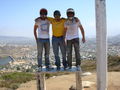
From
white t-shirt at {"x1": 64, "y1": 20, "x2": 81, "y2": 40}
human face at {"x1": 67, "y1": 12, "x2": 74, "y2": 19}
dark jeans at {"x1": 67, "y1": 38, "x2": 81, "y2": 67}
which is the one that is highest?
human face at {"x1": 67, "y1": 12, "x2": 74, "y2": 19}

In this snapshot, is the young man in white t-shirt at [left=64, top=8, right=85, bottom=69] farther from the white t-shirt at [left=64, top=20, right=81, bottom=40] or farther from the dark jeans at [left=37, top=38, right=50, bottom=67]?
the dark jeans at [left=37, top=38, right=50, bottom=67]

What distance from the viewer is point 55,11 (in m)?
7.31

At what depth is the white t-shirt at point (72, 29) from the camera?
23.5 feet

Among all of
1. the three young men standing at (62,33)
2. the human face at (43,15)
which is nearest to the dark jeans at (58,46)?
the three young men standing at (62,33)

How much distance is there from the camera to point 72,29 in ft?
23.7

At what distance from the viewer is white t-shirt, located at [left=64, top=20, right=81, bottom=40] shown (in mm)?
7168

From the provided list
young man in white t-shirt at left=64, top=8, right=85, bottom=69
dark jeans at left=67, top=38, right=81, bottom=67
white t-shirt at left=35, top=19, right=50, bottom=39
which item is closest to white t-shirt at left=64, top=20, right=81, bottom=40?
young man in white t-shirt at left=64, top=8, right=85, bottom=69

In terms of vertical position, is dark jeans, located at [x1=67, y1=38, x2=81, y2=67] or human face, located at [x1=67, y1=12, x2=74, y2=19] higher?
human face, located at [x1=67, y1=12, x2=74, y2=19]

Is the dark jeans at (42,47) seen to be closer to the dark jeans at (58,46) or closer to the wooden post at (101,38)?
the dark jeans at (58,46)

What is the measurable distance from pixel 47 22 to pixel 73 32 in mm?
708

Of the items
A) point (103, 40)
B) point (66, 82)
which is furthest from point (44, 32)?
point (66, 82)

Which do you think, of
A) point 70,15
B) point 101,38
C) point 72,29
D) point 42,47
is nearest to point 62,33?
point 72,29

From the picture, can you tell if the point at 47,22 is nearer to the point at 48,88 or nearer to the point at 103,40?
the point at 103,40

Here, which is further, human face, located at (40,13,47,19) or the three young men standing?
human face, located at (40,13,47,19)
